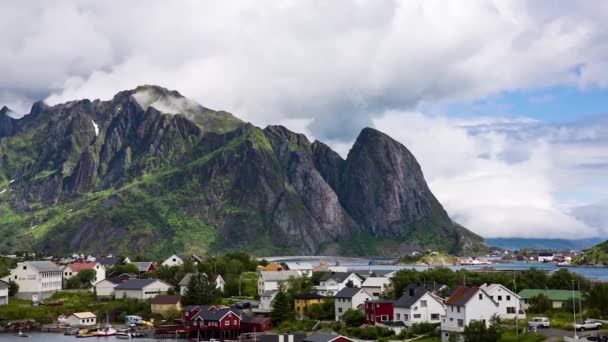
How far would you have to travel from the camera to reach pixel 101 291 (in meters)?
111

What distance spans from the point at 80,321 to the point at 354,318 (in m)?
37.4

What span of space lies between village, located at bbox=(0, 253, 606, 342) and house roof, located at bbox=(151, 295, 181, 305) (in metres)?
0.16

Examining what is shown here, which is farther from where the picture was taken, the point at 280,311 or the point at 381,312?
the point at 280,311

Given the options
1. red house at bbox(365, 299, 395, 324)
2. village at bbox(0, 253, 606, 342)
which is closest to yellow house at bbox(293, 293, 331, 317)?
village at bbox(0, 253, 606, 342)

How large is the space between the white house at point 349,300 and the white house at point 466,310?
738 inches

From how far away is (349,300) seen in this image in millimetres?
86562

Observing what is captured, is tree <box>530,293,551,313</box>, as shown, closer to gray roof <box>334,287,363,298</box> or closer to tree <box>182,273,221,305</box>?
gray roof <box>334,287,363,298</box>

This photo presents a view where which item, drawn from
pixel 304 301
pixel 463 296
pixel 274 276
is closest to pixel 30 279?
pixel 274 276

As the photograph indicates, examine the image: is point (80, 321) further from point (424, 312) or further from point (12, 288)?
point (424, 312)

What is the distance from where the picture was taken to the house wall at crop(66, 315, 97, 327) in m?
97.1

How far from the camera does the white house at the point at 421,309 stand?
76000 millimetres

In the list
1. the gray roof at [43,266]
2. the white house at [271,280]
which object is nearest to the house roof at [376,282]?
the white house at [271,280]

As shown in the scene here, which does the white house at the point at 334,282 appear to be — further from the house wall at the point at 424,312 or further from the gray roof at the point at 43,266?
the gray roof at the point at 43,266

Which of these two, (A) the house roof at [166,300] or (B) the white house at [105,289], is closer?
(A) the house roof at [166,300]
